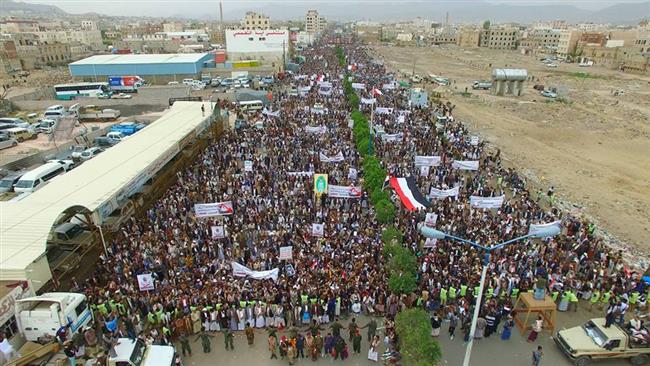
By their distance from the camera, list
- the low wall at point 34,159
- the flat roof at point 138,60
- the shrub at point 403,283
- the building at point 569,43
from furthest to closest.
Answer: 1. the building at point 569,43
2. the flat roof at point 138,60
3. the low wall at point 34,159
4. the shrub at point 403,283

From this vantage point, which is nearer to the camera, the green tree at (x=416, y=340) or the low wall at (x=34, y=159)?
the green tree at (x=416, y=340)

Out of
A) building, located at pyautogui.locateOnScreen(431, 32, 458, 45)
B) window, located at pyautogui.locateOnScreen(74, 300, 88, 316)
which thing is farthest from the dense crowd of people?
building, located at pyautogui.locateOnScreen(431, 32, 458, 45)

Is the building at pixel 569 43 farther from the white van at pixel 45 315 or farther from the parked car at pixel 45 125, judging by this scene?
the white van at pixel 45 315

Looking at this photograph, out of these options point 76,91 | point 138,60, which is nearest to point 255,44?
point 138,60

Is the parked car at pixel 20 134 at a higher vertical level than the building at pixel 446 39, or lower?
lower

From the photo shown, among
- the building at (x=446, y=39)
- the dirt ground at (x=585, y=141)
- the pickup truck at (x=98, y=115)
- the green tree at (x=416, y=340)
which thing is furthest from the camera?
the building at (x=446, y=39)

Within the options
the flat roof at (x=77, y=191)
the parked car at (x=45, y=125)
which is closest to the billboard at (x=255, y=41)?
the parked car at (x=45, y=125)

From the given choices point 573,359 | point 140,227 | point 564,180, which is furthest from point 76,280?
point 564,180
